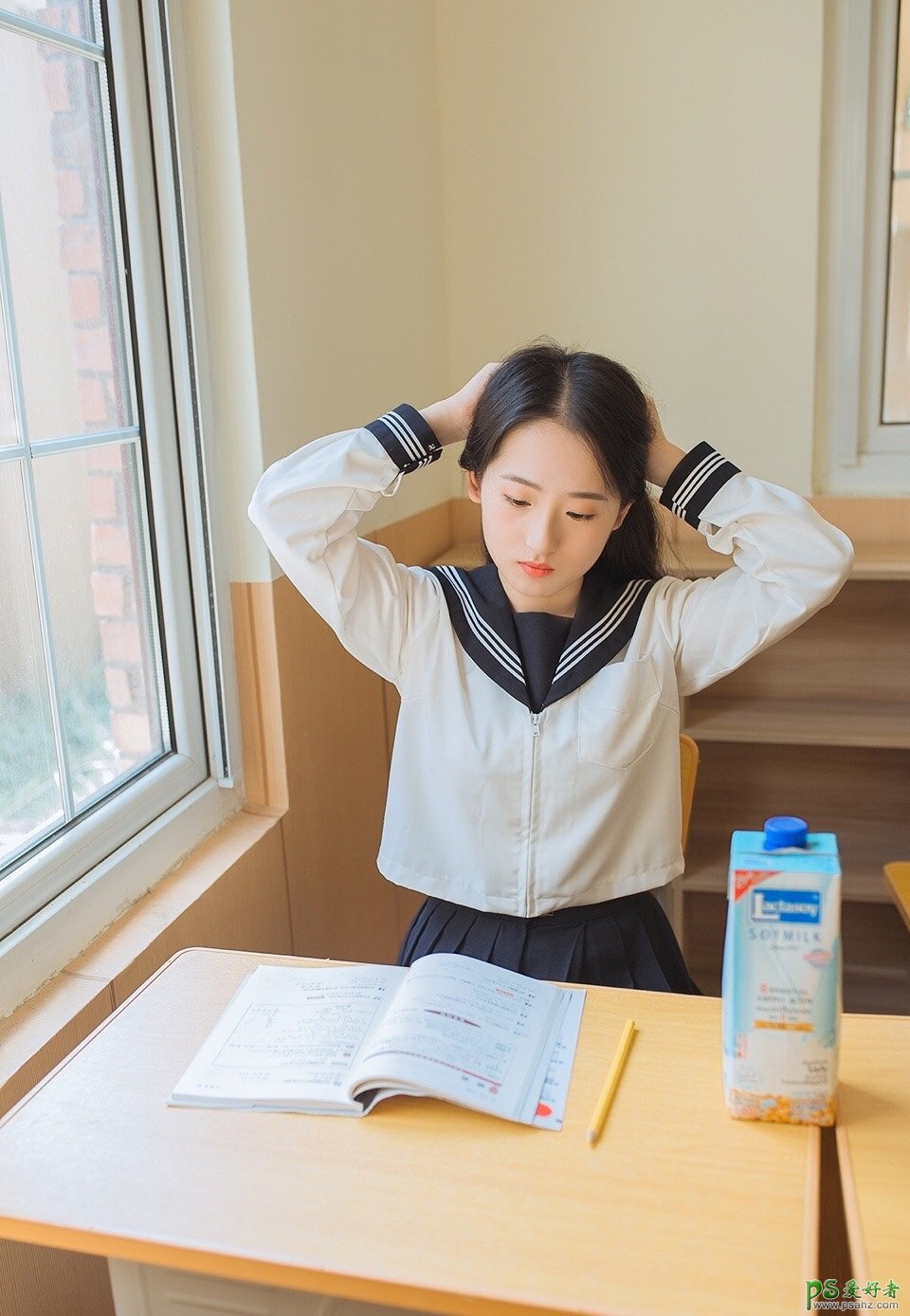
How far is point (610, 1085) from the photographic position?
3.43ft

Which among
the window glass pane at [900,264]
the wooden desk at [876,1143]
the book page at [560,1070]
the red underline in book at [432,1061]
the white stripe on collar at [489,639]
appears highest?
the window glass pane at [900,264]

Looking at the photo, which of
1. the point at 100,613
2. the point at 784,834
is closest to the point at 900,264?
the point at 100,613

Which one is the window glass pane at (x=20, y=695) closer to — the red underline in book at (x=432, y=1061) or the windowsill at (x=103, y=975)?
the windowsill at (x=103, y=975)

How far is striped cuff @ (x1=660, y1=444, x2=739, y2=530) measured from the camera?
1.48 m

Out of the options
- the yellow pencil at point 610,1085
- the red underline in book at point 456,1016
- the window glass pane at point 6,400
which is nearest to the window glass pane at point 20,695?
the window glass pane at point 6,400

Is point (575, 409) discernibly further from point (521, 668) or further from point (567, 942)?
point (567, 942)

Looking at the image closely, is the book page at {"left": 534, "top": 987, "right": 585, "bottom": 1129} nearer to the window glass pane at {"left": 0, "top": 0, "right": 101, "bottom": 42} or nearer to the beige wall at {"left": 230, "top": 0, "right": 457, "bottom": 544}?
the beige wall at {"left": 230, "top": 0, "right": 457, "bottom": 544}

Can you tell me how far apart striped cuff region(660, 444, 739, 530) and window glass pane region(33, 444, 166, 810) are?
75cm

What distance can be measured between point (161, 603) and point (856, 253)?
161 centimetres

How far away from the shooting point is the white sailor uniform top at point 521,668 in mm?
1465

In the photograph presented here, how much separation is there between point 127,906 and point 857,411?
1.81 meters

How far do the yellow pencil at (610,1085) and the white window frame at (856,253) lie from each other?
172 centimetres

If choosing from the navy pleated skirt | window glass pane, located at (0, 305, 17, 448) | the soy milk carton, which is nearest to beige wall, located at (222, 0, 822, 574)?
window glass pane, located at (0, 305, 17, 448)

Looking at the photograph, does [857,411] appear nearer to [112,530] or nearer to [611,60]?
[611,60]
